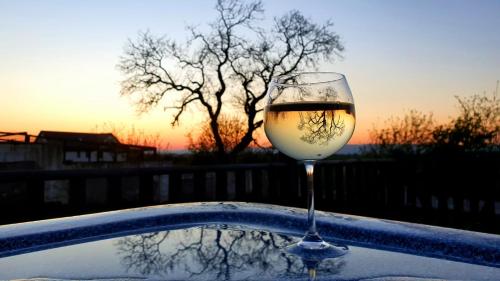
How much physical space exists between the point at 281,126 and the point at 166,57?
13990mm

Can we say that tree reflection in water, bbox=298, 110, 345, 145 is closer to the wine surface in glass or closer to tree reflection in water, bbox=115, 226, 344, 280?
the wine surface in glass

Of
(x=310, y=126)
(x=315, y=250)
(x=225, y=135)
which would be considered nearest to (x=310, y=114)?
(x=310, y=126)

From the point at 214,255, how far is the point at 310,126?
0.31m

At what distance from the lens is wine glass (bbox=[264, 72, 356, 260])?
2.28 feet

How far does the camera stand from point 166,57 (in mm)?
14141

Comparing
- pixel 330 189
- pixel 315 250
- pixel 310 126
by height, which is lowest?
pixel 330 189

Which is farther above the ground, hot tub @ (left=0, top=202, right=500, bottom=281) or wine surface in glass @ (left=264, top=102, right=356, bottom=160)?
wine surface in glass @ (left=264, top=102, right=356, bottom=160)

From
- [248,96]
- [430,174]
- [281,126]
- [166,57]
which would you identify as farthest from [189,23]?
[281,126]

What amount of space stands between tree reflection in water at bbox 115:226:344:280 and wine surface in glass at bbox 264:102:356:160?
0.18m

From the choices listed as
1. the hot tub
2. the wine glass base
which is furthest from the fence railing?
the wine glass base

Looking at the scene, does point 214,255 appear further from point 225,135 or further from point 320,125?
point 225,135

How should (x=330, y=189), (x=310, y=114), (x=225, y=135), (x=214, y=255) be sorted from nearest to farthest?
(x=214, y=255), (x=310, y=114), (x=330, y=189), (x=225, y=135)

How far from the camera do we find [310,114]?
715 millimetres

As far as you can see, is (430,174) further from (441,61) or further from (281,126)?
(281,126)
